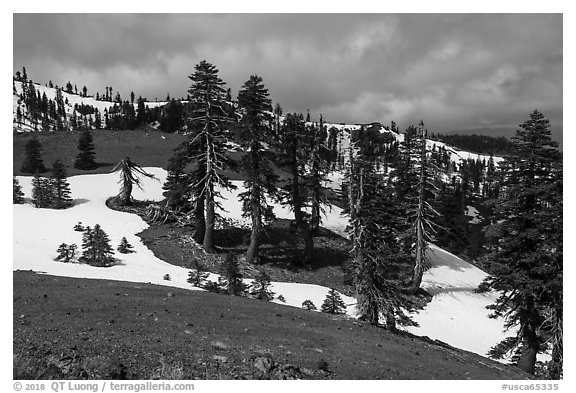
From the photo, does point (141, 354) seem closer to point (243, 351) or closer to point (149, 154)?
point (243, 351)

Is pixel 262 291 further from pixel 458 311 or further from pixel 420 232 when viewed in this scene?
pixel 458 311

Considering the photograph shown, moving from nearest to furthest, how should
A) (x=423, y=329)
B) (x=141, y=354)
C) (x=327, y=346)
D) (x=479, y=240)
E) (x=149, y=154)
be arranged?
(x=141, y=354)
(x=327, y=346)
(x=423, y=329)
(x=149, y=154)
(x=479, y=240)

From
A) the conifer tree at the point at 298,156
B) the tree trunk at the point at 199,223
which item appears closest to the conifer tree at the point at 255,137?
the conifer tree at the point at 298,156

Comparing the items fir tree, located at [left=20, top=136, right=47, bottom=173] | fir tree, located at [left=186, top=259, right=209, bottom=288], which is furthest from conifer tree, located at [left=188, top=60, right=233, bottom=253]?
fir tree, located at [left=20, top=136, right=47, bottom=173]

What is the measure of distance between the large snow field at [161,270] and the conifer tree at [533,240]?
692 cm

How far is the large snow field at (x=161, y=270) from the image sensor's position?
2655cm

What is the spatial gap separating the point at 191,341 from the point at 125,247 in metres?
20.4

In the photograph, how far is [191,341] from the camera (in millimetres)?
14031

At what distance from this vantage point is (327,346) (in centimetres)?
1602

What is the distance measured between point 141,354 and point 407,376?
9.92 m

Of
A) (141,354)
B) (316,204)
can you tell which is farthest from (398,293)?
(316,204)

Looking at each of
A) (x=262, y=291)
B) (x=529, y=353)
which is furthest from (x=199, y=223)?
(x=529, y=353)

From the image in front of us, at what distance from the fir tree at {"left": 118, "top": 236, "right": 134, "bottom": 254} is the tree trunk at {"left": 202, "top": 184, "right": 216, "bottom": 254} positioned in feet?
21.0

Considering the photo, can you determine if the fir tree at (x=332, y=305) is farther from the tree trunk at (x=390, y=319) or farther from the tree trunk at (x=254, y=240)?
the tree trunk at (x=254, y=240)
